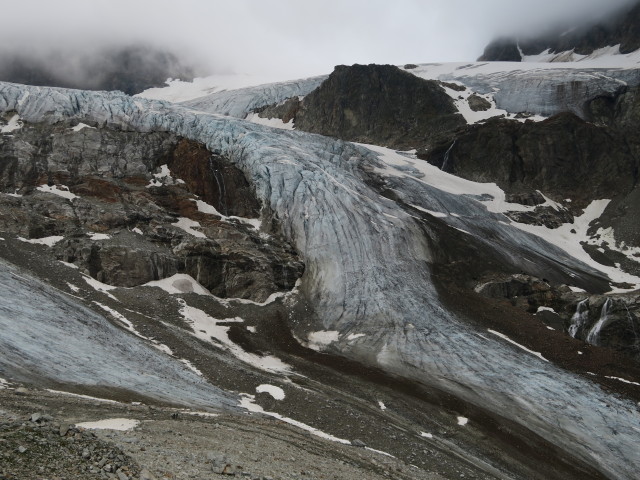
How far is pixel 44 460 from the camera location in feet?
34.7

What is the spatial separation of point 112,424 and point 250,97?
143235 millimetres

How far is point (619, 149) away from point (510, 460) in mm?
93127

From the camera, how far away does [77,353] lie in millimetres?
30297

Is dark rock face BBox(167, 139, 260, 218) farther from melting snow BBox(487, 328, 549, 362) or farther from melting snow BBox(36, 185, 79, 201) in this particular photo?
melting snow BBox(487, 328, 549, 362)

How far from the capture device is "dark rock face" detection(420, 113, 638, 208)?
97188mm

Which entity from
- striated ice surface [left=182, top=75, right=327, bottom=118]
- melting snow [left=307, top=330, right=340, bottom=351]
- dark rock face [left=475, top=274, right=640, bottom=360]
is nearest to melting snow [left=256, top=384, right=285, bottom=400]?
melting snow [left=307, top=330, right=340, bottom=351]

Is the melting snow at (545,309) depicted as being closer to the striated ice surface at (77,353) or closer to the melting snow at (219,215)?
the melting snow at (219,215)

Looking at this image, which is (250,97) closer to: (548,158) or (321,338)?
(548,158)

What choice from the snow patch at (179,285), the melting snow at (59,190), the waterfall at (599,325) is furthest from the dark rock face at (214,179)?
the waterfall at (599,325)

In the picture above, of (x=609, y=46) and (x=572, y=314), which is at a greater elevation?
(x=609, y=46)

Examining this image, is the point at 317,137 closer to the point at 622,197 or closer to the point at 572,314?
the point at 572,314

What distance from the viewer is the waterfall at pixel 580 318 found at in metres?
50.8

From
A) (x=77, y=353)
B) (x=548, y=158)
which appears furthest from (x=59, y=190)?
(x=548, y=158)

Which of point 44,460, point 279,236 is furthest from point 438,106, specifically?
point 44,460
